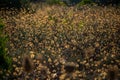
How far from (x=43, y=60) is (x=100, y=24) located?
5529 mm

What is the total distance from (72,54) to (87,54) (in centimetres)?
58

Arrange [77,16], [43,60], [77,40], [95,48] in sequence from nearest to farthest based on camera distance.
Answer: [43,60]
[95,48]
[77,40]
[77,16]

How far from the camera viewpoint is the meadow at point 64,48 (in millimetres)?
7793

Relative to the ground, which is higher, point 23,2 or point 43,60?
point 23,2

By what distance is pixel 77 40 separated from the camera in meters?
11.4

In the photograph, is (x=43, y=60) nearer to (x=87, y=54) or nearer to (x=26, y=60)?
(x=87, y=54)

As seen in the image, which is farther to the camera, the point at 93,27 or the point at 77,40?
the point at 93,27

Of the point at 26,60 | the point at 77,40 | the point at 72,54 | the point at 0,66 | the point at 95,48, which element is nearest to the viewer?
the point at 26,60

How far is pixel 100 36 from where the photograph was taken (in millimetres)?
11875

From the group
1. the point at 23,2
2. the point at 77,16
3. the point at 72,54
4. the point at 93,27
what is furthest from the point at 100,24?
the point at 23,2

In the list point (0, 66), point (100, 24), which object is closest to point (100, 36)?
point (100, 24)

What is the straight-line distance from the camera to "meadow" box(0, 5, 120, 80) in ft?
25.6

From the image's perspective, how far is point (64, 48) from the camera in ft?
34.2

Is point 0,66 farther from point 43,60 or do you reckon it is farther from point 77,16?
point 77,16
